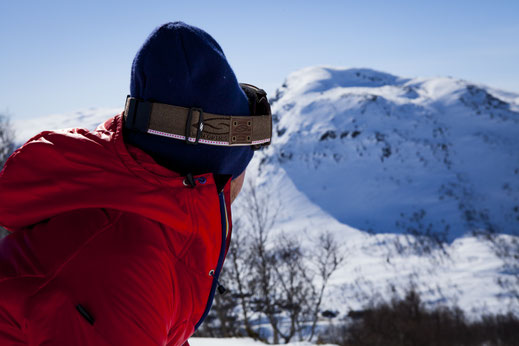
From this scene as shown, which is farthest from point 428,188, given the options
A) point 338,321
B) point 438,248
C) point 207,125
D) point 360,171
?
point 207,125

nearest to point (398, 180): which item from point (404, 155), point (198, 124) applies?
point (404, 155)

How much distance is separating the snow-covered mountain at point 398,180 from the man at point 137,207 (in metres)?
39.0

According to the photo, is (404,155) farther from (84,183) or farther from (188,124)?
(84,183)

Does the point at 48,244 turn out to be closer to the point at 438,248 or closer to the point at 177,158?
the point at 177,158

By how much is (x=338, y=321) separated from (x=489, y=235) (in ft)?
103

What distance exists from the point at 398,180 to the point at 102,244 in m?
74.7

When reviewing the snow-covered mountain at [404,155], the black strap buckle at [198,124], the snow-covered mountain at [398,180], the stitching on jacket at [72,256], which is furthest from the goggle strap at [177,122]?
the snow-covered mountain at [404,155]

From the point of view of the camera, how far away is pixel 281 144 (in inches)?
3177

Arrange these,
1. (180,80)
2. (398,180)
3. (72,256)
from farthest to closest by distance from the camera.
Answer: (398,180), (180,80), (72,256)

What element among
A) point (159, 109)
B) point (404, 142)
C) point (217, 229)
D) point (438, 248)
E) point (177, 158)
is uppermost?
point (159, 109)

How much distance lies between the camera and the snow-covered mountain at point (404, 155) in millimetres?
63188

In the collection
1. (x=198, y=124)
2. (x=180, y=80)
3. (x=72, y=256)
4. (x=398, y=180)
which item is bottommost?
(x=398, y=180)

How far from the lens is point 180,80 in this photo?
3.52 feet

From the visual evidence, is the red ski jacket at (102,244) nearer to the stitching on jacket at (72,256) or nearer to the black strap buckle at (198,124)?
the stitching on jacket at (72,256)
